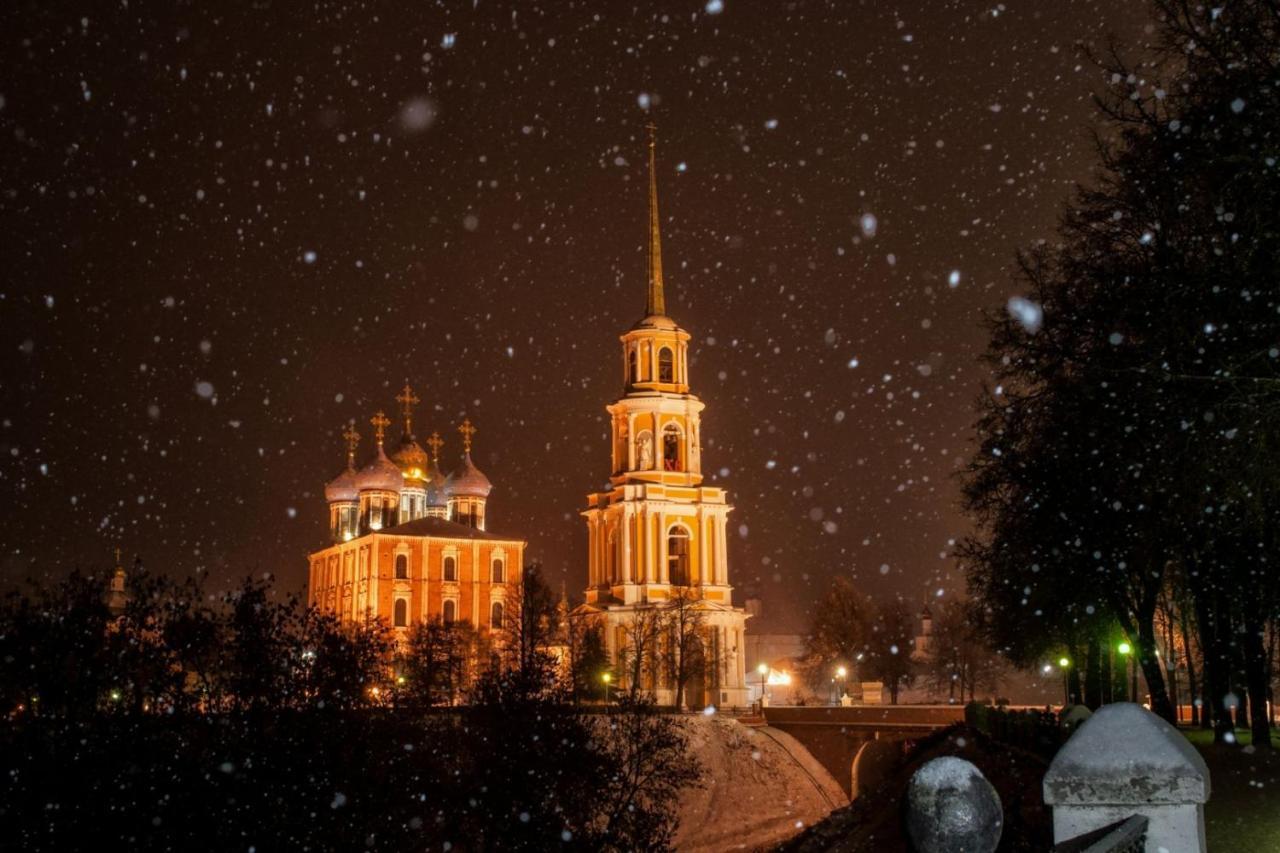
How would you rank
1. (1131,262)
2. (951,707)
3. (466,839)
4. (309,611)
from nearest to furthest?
(1131,262), (466,839), (309,611), (951,707)

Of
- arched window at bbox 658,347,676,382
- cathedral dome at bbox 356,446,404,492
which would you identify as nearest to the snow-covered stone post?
arched window at bbox 658,347,676,382

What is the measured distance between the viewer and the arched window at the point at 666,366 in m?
78.7

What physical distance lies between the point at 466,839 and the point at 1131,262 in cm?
2147

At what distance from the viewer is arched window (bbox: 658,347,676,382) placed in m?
78.7

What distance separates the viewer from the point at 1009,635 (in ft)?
130

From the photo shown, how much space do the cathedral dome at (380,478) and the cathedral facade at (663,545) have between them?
30997 millimetres

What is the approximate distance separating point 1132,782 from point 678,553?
7023 cm

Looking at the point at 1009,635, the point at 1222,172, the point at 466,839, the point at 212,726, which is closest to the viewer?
the point at 1222,172

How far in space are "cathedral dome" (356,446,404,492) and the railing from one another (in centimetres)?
10118

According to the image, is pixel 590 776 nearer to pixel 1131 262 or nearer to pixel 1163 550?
pixel 1163 550

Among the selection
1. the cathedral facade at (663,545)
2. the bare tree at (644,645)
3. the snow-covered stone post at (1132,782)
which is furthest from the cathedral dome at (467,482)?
the snow-covered stone post at (1132,782)

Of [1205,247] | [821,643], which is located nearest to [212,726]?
[1205,247]

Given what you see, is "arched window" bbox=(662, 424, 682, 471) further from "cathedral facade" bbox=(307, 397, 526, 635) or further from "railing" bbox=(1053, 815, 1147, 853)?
"railing" bbox=(1053, 815, 1147, 853)

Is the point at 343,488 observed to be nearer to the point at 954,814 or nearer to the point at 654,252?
the point at 654,252
